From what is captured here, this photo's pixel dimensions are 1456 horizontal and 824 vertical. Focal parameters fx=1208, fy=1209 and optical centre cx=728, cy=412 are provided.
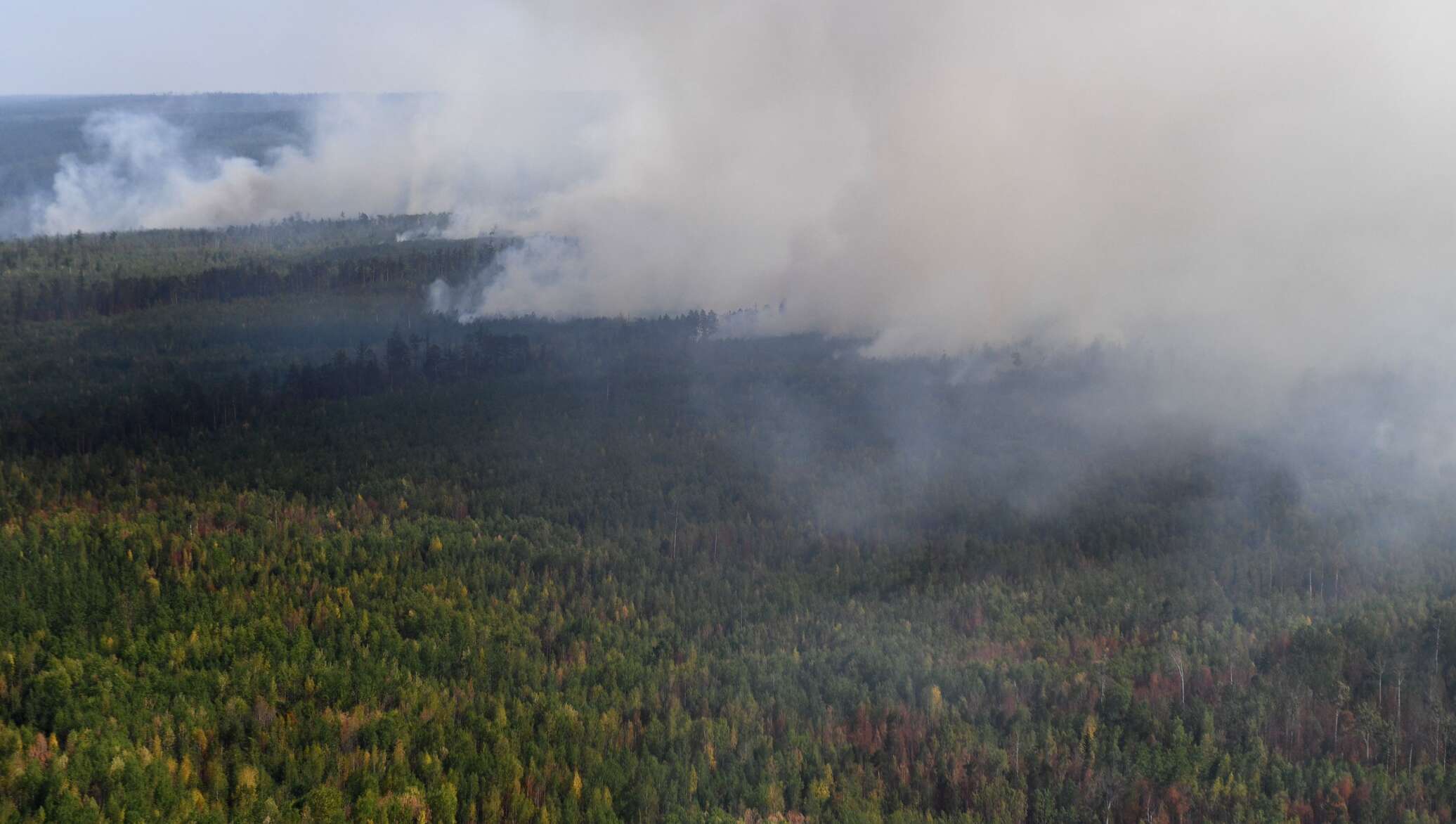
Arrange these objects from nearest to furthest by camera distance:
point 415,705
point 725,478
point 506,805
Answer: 1. point 506,805
2. point 415,705
3. point 725,478

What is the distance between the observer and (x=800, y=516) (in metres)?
164

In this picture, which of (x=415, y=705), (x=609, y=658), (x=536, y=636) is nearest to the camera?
(x=415, y=705)

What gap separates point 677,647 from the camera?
10388cm

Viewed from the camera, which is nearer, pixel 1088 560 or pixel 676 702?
pixel 676 702

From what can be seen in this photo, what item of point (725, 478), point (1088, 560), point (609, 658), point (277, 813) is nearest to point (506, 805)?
point (277, 813)

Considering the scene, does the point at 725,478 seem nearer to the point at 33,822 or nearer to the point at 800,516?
the point at 800,516

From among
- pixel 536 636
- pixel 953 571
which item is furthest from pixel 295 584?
pixel 953 571

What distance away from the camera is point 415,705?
79875 millimetres

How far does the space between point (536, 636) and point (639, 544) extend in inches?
1567

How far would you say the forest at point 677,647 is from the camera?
7088 cm

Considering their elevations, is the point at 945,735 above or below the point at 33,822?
below

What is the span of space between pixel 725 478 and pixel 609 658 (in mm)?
84925

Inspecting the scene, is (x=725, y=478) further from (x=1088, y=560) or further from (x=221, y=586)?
(x=221, y=586)

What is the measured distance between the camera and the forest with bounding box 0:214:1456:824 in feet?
233
